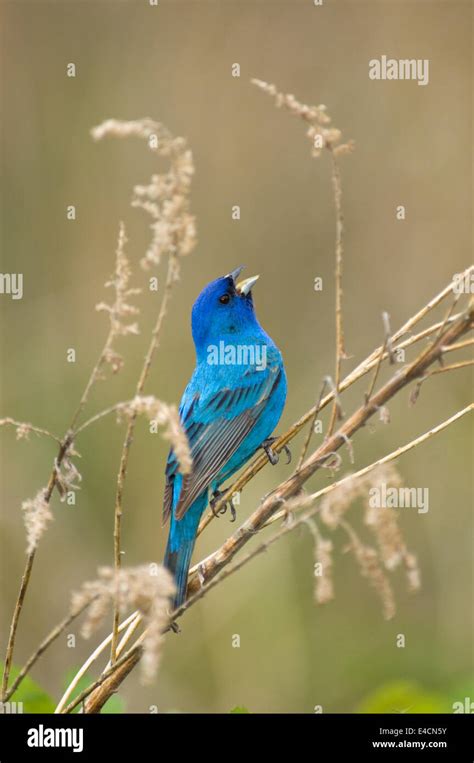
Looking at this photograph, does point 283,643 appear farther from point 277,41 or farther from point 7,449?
point 277,41

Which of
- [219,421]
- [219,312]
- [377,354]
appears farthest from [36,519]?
[219,312]

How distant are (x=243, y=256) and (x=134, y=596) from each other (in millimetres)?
4991

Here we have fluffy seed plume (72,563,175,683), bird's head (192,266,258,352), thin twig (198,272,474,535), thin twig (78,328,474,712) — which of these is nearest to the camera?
fluffy seed plume (72,563,175,683)

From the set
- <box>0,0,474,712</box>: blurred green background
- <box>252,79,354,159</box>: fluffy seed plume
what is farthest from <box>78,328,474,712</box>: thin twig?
<box>0,0,474,712</box>: blurred green background

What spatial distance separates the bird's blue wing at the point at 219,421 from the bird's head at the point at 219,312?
343mm

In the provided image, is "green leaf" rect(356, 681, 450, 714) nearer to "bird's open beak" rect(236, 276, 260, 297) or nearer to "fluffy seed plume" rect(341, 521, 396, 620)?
"fluffy seed plume" rect(341, 521, 396, 620)

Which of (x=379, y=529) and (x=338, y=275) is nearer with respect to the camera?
(x=379, y=529)

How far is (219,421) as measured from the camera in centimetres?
442

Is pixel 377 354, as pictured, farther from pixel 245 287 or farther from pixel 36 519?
pixel 245 287

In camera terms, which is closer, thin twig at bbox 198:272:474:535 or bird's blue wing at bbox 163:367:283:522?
thin twig at bbox 198:272:474:535

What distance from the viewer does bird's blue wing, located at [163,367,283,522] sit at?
13.4 ft

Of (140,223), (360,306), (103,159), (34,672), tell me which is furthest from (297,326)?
(34,672)

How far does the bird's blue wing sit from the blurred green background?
1251mm

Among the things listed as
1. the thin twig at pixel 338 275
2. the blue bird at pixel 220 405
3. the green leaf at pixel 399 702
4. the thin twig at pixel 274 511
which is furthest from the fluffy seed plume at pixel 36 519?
the blue bird at pixel 220 405
